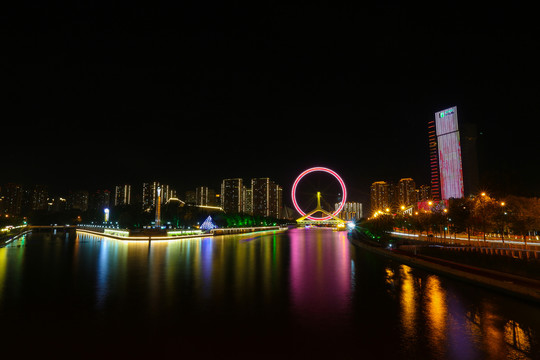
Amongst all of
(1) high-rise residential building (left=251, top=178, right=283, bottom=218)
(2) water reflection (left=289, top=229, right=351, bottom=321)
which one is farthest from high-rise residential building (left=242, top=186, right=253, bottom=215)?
(2) water reflection (left=289, top=229, right=351, bottom=321)

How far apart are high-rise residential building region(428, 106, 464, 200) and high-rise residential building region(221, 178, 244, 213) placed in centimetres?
8524

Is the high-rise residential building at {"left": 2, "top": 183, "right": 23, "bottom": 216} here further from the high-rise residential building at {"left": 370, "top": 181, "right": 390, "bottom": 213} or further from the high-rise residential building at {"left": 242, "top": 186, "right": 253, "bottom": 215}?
the high-rise residential building at {"left": 370, "top": 181, "right": 390, "bottom": 213}

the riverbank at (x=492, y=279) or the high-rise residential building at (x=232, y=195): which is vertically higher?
the high-rise residential building at (x=232, y=195)

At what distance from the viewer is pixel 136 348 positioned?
19.6 feet

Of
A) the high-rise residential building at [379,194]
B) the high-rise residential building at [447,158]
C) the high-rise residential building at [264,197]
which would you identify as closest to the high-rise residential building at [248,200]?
the high-rise residential building at [264,197]

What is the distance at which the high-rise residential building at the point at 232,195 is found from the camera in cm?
16412

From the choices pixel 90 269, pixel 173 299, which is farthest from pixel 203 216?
pixel 173 299

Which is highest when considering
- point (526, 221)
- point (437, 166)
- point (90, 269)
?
point (437, 166)

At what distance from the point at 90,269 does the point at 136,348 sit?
11276 mm

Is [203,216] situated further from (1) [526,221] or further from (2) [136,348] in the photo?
(2) [136,348]

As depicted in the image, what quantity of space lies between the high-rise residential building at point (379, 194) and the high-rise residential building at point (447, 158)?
36.0 meters

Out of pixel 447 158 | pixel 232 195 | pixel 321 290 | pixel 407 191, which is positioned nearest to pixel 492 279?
pixel 321 290

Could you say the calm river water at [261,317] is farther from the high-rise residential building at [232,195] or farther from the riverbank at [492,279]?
the high-rise residential building at [232,195]

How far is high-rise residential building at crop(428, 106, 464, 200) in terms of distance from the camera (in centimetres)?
9688
